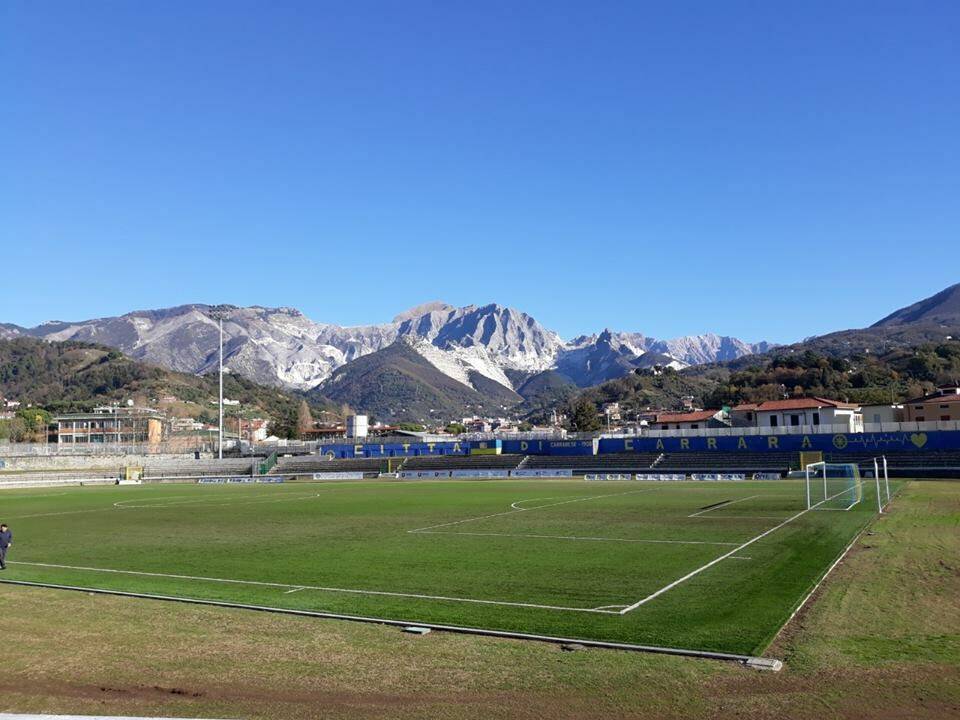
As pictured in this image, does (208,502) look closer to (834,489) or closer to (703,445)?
(834,489)

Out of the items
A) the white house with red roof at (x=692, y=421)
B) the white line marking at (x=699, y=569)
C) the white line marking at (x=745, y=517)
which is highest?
the white house with red roof at (x=692, y=421)

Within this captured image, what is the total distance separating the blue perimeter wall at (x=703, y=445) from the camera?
70250 mm

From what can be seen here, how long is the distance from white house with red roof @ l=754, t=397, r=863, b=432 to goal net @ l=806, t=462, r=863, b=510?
121 ft

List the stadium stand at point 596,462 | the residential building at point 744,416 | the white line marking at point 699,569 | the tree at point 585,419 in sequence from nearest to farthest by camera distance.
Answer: the white line marking at point 699,569 → the stadium stand at point 596,462 → the residential building at point 744,416 → the tree at point 585,419

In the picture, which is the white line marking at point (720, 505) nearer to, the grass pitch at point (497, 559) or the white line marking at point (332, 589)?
the grass pitch at point (497, 559)

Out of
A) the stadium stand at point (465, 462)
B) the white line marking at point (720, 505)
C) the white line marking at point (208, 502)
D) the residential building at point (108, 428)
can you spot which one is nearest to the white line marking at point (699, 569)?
the white line marking at point (720, 505)

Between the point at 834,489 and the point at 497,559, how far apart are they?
34.4 m

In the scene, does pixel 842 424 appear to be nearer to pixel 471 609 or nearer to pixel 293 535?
pixel 293 535

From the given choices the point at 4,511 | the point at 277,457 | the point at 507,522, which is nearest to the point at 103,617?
the point at 507,522

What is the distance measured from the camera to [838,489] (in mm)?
48969

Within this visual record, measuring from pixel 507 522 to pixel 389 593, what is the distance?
1645 cm

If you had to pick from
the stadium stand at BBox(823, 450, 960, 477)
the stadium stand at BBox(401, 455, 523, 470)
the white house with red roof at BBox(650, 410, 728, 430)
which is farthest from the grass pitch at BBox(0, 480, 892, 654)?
the white house with red roof at BBox(650, 410, 728, 430)

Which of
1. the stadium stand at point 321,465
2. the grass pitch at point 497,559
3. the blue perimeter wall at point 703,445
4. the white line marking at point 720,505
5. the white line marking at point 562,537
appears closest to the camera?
the grass pitch at point 497,559

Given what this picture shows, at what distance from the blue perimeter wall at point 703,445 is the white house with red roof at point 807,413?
23077 mm
